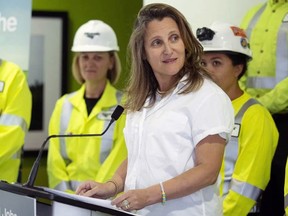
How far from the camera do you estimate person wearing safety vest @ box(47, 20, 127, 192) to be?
12.4 feet

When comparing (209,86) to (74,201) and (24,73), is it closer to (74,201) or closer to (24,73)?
(74,201)

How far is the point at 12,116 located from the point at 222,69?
3.56 feet

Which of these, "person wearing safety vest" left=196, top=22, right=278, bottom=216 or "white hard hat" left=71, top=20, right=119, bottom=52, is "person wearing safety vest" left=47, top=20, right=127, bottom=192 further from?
→ "person wearing safety vest" left=196, top=22, right=278, bottom=216

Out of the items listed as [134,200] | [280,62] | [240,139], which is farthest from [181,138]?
[280,62]

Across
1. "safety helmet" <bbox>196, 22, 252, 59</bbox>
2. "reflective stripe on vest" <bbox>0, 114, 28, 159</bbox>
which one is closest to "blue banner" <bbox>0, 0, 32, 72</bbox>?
"reflective stripe on vest" <bbox>0, 114, 28, 159</bbox>

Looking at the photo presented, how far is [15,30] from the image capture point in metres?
3.65

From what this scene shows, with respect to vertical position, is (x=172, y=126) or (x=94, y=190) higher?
(x=172, y=126)

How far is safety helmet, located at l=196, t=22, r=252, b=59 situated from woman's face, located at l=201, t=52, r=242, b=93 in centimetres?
4

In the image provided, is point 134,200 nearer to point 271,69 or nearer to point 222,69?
point 222,69

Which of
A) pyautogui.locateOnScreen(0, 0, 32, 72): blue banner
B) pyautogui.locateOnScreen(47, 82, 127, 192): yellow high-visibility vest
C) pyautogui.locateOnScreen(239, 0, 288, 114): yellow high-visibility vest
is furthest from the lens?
pyautogui.locateOnScreen(47, 82, 127, 192): yellow high-visibility vest

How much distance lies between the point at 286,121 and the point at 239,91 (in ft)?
1.14

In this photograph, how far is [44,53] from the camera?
540cm

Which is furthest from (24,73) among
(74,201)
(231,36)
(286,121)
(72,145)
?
(74,201)

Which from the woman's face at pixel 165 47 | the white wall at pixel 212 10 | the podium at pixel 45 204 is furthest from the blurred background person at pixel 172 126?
the white wall at pixel 212 10
